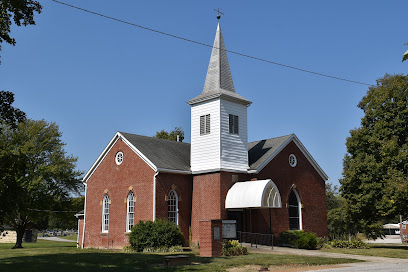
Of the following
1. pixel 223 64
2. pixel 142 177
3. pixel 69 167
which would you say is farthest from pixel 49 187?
pixel 223 64

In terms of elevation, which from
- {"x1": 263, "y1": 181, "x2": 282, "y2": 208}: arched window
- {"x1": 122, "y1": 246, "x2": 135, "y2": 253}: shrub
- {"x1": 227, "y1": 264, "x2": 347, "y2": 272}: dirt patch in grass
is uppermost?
{"x1": 263, "y1": 181, "x2": 282, "y2": 208}: arched window

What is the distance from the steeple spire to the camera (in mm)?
30141

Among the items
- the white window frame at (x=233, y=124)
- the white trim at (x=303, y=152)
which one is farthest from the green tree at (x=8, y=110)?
the white trim at (x=303, y=152)

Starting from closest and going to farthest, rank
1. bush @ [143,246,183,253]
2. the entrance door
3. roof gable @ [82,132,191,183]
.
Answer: bush @ [143,246,183,253] < the entrance door < roof gable @ [82,132,191,183]

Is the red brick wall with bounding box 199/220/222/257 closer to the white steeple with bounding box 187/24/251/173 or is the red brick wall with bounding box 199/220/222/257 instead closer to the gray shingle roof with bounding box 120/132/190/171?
the white steeple with bounding box 187/24/251/173

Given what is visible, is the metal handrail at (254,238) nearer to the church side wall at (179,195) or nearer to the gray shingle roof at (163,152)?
the church side wall at (179,195)

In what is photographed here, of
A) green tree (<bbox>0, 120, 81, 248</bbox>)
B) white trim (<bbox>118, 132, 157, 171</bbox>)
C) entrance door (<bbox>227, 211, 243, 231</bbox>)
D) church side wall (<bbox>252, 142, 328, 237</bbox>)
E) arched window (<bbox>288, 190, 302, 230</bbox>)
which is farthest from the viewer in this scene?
green tree (<bbox>0, 120, 81, 248</bbox>)

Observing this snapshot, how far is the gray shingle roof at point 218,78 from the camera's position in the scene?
29484 mm

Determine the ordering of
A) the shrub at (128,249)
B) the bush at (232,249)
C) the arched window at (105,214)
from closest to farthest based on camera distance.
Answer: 1. the bush at (232,249)
2. the shrub at (128,249)
3. the arched window at (105,214)

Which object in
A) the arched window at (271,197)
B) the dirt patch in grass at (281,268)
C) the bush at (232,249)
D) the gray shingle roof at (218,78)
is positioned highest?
the gray shingle roof at (218,78)

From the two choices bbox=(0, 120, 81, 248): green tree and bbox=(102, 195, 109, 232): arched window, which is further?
bbox=(0, 120, 81, 248): green tree

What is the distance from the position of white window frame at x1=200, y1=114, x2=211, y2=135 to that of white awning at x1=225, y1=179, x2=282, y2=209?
4369 millimetres

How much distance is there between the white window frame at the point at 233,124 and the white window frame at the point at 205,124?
1.45 metres

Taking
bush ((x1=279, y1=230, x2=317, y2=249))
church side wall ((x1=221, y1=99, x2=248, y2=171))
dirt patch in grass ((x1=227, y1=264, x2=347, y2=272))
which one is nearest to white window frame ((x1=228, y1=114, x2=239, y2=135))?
church side wall ((x1=221, y1=99, x2=248, y2=171))
